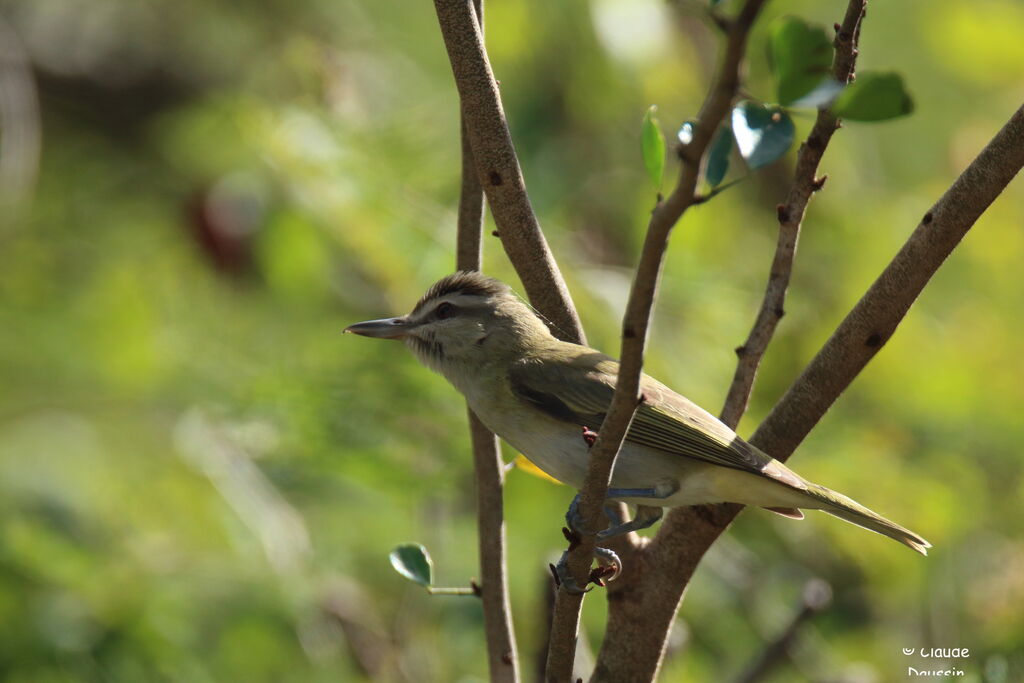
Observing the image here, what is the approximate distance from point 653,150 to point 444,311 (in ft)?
4.75

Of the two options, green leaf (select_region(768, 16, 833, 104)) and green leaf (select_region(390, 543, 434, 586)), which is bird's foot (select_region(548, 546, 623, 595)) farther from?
green leaf (select_region(768, 16, 833, 104))

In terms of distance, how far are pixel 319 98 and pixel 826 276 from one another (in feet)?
8.04

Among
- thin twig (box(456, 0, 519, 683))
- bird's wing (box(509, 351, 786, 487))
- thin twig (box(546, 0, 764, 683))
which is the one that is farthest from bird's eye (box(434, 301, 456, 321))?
thin twig (box(546, 0, 764, 683))

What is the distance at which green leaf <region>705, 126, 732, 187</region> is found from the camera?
162 centimetres

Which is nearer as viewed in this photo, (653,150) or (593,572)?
(653,150)

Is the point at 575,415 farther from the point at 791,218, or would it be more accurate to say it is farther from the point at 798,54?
the point at 798,54

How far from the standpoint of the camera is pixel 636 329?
1.52 meters

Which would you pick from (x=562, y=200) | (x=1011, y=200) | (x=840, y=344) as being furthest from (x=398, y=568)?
(x=1011, y=200)

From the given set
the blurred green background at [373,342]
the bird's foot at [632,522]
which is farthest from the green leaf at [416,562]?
the blurred green background at [373,342]

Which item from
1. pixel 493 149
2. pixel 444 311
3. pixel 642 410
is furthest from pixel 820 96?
pixel 444 311

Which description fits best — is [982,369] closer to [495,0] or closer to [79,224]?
[495,0]

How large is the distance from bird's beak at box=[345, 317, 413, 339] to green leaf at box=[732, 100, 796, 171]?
1.50 metres

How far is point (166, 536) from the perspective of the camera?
4.25 metres

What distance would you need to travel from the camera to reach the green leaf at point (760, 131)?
1.47 metres
